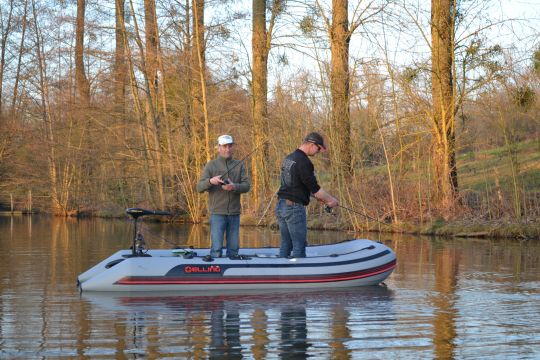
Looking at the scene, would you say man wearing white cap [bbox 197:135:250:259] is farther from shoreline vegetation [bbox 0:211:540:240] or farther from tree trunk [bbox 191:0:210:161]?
tree trunk [bbox 191:0:210:161]

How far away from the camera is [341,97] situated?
1994cm

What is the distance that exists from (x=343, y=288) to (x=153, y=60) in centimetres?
1746

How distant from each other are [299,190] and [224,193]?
939 millimetres

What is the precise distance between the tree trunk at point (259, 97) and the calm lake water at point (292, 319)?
9.92m

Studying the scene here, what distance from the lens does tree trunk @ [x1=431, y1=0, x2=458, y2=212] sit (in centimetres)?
2011

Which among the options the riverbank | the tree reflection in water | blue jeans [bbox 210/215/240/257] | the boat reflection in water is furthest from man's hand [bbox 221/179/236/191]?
the riverbank

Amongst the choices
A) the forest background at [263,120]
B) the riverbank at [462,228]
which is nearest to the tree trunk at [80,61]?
the forest background at [263,120]

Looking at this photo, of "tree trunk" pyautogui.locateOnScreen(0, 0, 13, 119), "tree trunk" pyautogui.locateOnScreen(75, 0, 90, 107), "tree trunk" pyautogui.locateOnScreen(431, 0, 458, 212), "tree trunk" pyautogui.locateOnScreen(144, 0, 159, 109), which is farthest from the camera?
"tree trunk" pyautogui.locateOnScreen(0, 0, 13, 119)

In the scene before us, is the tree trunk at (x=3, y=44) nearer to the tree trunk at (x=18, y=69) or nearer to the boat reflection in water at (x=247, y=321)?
the tree trunk at (x=18, y=69)

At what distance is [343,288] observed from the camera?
10.8 m

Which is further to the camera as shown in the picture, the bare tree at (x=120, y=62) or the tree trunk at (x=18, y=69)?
the tree trunk at (x=18, y=69)

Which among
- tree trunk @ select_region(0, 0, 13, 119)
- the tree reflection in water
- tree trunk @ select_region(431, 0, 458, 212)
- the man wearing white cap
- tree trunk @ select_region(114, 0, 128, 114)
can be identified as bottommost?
the tree reflection in water

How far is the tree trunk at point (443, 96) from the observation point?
792 inches

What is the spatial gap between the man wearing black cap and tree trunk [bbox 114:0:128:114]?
17208 millimetres
